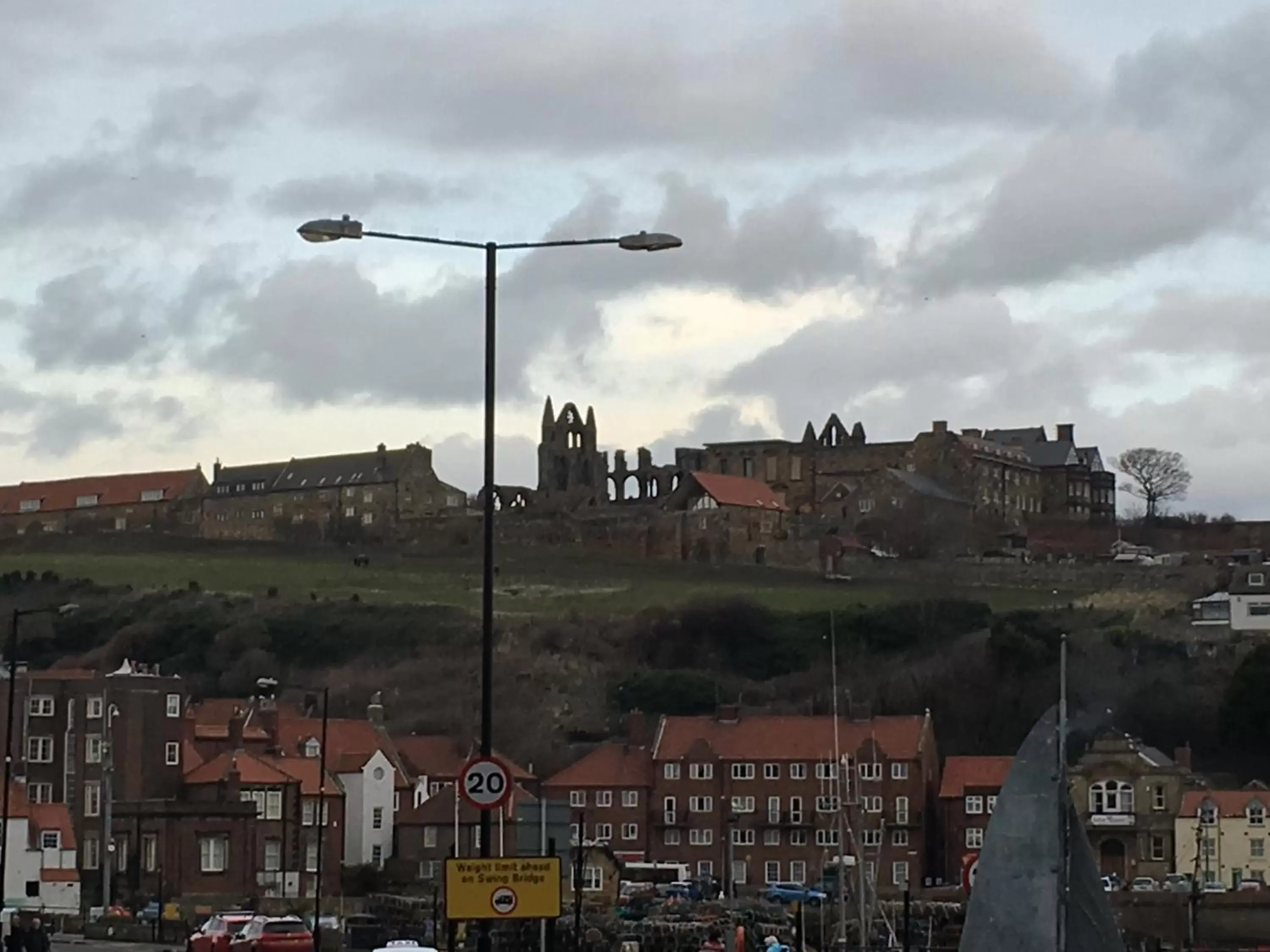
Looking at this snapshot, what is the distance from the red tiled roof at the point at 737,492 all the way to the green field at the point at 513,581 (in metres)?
6.42

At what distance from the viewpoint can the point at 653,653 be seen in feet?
455

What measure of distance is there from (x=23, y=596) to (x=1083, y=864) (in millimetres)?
138805

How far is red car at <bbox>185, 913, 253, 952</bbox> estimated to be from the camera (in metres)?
38.0

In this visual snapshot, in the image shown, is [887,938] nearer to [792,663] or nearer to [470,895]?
[470,895]

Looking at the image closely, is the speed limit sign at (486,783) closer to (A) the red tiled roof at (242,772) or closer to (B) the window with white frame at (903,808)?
(A) the red tiled roof at (242,772)

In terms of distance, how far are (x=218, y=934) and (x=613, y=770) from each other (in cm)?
5991

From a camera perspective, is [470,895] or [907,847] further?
[907,847]

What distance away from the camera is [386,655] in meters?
142

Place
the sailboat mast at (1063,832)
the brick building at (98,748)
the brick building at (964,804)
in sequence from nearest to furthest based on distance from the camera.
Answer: the sailboat mast at (1063,832) → the brick building at (98,748) → the brick building at (964,804)

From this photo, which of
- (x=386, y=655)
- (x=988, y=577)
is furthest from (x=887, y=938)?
(x=988, y=577)

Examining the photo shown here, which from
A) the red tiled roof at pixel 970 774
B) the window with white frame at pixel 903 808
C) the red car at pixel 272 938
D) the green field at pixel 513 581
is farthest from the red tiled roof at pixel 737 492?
the red car at pixel 272 938

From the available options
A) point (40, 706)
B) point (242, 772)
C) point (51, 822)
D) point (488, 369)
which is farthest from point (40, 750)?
point (488, 369)

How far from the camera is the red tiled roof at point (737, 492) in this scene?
556 ft

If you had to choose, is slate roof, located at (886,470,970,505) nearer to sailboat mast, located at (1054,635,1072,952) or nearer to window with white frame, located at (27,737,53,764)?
window with white frame, located at (27,737,53,764)
